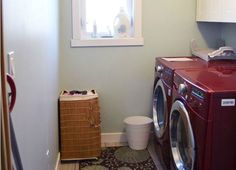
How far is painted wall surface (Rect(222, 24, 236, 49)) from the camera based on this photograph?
3.04 metres

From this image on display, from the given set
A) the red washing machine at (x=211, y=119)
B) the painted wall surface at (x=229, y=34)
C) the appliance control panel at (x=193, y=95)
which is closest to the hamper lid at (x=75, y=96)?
the appliance control panel at (x=193, y=95)

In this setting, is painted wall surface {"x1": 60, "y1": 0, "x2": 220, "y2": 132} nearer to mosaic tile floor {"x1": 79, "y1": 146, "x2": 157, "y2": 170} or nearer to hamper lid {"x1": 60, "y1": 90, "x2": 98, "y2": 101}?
hamper lid {"x1": 60, "y1": 90, "x2": 98, "y2": 101}

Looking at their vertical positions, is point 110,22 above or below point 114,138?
above

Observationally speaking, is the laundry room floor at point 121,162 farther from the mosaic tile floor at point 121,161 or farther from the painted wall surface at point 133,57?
the painted wall surface at point 133,57

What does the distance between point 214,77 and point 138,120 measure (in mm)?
1336

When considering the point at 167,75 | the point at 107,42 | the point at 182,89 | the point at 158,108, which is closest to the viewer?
the point at 182,89

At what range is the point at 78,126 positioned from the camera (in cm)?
297

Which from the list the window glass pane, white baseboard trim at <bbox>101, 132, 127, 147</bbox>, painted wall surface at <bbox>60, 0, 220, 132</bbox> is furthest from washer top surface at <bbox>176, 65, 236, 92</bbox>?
white baseboard trim at <bbox>101, 132, 127, 147</bbox>

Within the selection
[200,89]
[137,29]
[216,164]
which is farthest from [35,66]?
[137,29]

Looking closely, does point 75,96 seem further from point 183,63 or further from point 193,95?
point 193,95

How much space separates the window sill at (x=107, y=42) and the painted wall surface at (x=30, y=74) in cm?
94

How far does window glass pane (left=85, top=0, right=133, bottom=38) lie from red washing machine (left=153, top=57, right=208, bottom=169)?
0.70 m

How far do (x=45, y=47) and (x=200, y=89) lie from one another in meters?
1.07

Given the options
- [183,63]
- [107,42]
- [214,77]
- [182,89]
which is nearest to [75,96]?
[107,42]
